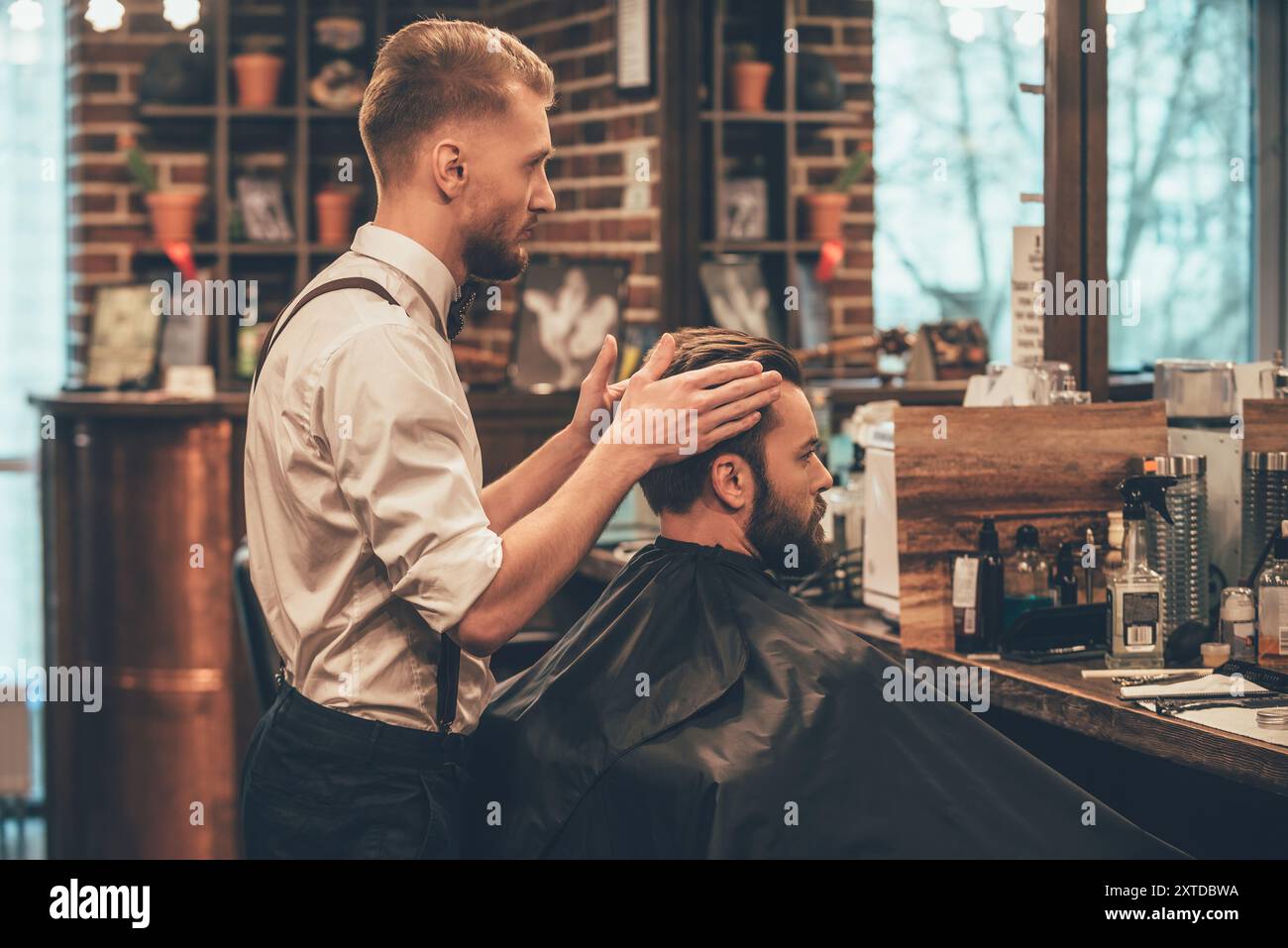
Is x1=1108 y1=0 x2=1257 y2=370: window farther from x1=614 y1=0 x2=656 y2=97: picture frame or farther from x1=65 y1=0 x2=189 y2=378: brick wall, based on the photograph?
x1=65 y1=0 x2=189 y2=378: brick wall

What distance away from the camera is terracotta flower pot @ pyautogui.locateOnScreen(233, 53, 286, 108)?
15.1ft

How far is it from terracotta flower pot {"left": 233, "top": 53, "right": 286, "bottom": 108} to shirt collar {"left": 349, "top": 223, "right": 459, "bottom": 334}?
3.18 m

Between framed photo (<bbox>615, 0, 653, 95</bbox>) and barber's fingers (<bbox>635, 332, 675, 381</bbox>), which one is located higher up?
framed photo (<bbox>615, 0, 653, 95</bbox>)

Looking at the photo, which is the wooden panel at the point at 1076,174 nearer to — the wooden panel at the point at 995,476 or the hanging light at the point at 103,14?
the wooden panel at the point at 995,476

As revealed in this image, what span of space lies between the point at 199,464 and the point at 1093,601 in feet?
7.78

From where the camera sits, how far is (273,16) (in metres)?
4.79

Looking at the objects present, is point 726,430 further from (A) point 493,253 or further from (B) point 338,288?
(B) point 338,288

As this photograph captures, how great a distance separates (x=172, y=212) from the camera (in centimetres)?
456

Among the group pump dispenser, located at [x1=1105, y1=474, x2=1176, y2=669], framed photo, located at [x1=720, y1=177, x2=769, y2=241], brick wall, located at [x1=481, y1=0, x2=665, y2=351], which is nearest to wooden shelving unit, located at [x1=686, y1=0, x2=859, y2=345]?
framed photo, located at [x1=720, y1=177, x2=769, y2=241]

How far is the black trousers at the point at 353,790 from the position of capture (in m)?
1.64

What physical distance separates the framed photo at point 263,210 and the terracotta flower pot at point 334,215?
11cm

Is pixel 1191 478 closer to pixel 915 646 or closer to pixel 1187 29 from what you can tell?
pixel 915 646

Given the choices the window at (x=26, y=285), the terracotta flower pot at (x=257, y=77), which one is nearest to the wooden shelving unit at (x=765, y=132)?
the terracotta flower pot at (x=257, y=77)
